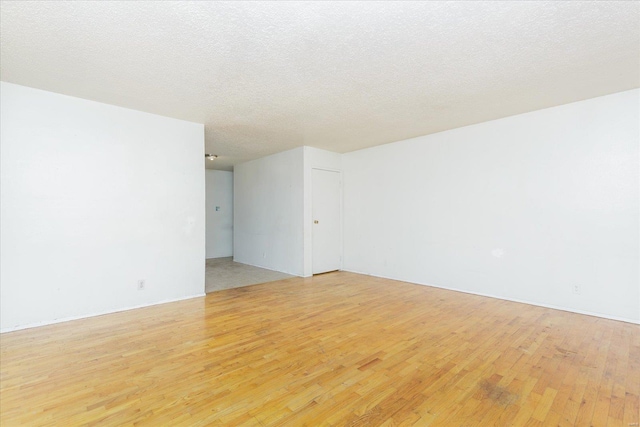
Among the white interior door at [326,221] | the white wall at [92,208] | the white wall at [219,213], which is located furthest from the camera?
the white wall at [219,213]

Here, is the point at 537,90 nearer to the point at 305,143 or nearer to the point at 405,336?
the point at 405,336

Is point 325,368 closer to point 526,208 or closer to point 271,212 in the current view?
point 526,208

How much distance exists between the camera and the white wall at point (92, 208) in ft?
9.84

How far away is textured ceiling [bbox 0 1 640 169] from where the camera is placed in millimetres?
1901

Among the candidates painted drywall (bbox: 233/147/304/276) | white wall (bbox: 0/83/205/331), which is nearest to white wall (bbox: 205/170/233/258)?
painted drywall (bbox: 233/147/304/276)

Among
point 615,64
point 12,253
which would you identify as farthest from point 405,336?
point 12,253

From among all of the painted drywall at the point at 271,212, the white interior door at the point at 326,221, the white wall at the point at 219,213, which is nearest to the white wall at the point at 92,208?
the painted drywall at the point at 271,212

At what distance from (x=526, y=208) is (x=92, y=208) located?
553 centimetres

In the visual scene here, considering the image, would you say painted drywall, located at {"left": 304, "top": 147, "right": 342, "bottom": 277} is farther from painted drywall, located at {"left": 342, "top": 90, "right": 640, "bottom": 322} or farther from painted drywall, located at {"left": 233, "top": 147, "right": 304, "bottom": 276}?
painted drywall, located at {"left": 342, "top": 90, "right": 640, "bottom": 322}

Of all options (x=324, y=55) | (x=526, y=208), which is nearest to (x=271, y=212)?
(x=324, y=55)

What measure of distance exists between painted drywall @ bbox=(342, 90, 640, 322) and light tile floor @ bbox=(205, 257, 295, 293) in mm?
2194

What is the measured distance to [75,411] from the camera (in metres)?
1.70

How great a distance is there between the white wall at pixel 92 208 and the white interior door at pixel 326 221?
2273mm

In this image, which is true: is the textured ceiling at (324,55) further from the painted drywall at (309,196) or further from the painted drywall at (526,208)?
the painted drywall at (309,196)
